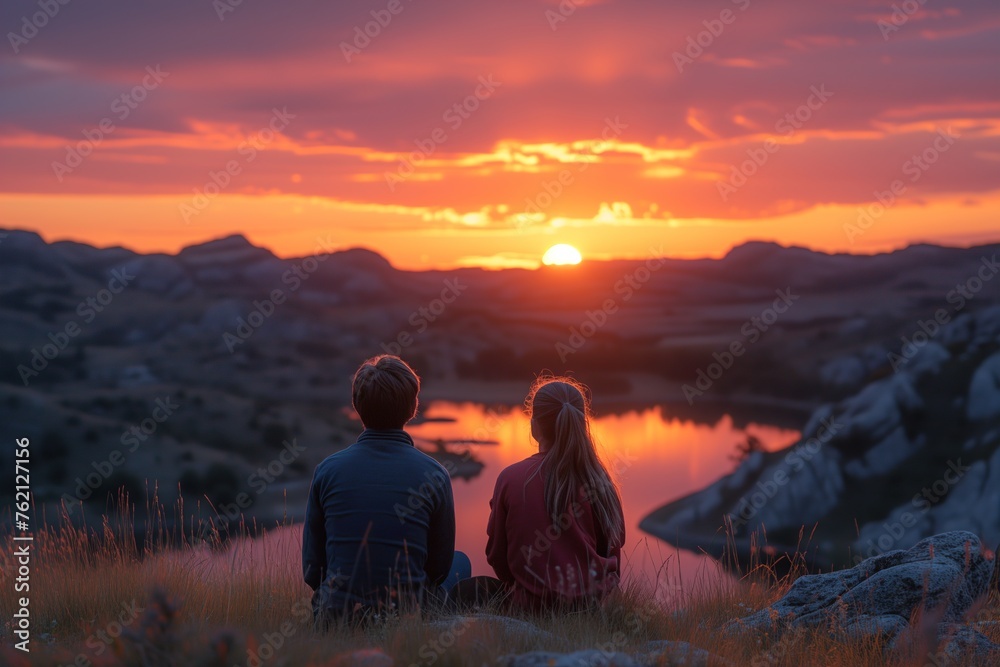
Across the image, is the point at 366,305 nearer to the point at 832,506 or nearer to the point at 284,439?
the point at 284,439

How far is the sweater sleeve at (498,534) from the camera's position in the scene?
441cm

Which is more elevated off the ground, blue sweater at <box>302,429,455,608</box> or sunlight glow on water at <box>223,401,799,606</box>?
blue sweater at <box>302,429,455,608</box>

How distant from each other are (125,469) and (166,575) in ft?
175

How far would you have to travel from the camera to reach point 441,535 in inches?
163

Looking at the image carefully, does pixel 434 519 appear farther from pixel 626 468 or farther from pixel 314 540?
pixel 626 468

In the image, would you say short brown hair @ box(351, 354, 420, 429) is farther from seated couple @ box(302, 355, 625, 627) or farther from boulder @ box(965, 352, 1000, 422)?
boulder @ box(965, 352, 1000, 422)

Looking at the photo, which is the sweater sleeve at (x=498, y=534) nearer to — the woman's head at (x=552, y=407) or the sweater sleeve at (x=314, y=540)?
the woman's head at (x=552, y=407)

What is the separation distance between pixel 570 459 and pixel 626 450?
52729 mm

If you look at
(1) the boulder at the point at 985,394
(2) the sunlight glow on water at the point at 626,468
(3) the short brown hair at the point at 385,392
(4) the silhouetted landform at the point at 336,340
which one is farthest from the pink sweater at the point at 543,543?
(1) the boulder at the point at 985,394

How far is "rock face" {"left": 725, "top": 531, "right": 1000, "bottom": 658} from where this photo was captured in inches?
152

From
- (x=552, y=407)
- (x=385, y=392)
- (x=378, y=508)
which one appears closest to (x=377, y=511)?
(x=378, y=508)

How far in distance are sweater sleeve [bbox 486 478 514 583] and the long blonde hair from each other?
0.27 meters

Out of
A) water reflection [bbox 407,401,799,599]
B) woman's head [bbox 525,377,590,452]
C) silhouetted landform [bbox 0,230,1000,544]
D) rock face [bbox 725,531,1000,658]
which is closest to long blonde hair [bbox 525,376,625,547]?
woman's head [bbox 525,377,590,452]

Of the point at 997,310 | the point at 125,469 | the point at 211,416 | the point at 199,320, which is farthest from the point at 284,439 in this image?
the point at 199,320
